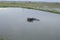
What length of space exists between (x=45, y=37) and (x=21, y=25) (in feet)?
6.64

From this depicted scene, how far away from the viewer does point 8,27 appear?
→ 331 inches

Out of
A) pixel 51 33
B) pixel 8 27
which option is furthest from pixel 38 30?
pixel 8 27

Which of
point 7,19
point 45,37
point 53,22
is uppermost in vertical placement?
point 7,19

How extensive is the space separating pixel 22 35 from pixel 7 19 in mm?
3023

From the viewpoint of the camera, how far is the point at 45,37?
715cm

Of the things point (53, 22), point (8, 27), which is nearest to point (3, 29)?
point (8, 27)

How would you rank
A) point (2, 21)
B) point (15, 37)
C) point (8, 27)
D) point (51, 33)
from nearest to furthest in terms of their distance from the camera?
point (15, 37), point (51, 33), point (8, 27), point (2, 21)

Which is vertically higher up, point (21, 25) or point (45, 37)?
point (21, 25)

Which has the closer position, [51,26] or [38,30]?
[38,30]

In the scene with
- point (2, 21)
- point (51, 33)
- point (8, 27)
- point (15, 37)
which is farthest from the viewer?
point (2, 21)

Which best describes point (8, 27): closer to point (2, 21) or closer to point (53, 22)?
point (2, 21)

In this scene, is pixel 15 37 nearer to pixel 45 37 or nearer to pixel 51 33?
pixel 45 37

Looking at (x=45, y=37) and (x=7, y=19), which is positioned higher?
(x=7, y=19)

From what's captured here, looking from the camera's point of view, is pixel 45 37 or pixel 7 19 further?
pixel 7 19
